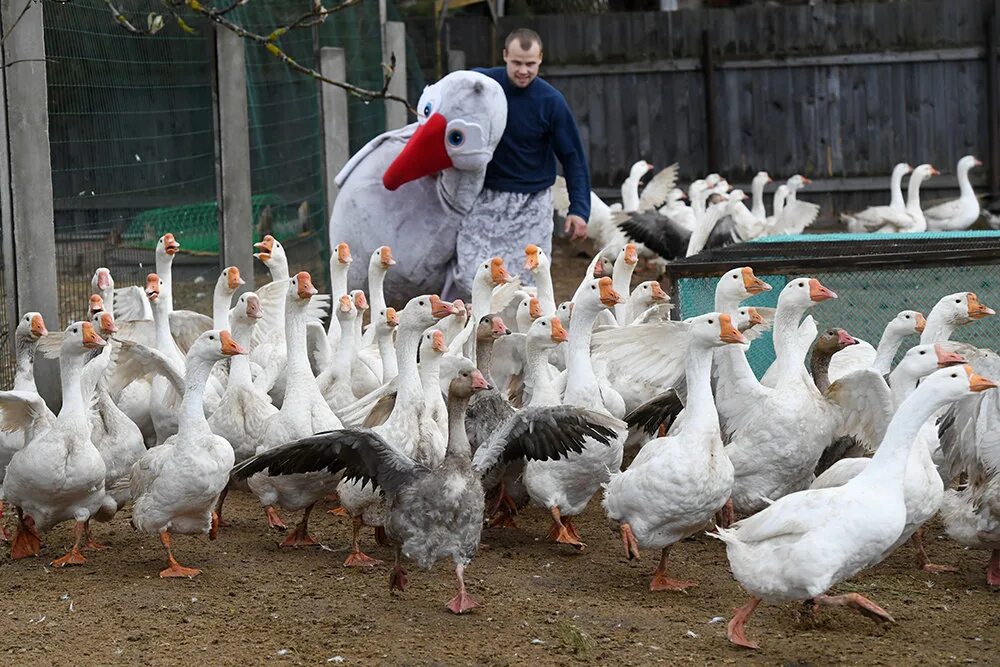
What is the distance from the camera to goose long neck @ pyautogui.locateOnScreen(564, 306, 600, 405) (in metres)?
6.53

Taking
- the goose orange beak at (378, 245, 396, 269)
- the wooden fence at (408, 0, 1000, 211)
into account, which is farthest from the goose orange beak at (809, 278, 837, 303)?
the wooden fence at (408, 0, 1000, 211)

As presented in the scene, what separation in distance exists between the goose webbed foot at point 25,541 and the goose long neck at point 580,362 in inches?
98.5

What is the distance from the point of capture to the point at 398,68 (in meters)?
13.4

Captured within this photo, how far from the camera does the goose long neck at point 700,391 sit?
562 centimetres

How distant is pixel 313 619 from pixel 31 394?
1.66 metres

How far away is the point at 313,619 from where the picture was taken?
208 inches

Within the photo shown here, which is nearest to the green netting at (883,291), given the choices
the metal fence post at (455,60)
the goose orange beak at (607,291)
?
the goose orange beak at (607,291)

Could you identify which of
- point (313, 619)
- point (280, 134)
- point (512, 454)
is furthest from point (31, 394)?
point (280, 134)

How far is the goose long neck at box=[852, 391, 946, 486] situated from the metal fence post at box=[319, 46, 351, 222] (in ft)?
24.7

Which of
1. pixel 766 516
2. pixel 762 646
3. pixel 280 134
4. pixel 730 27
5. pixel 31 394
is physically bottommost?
pixel 762 646

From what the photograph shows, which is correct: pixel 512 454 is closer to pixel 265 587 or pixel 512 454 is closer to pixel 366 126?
pixel 265 587

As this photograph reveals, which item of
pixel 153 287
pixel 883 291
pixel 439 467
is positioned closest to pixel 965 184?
pixel 883 291

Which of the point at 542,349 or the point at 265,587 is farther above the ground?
the point at 542,349

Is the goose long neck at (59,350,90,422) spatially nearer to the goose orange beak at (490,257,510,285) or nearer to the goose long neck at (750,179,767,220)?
the goose orange beak at (490,257,510,285)
